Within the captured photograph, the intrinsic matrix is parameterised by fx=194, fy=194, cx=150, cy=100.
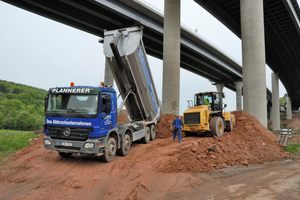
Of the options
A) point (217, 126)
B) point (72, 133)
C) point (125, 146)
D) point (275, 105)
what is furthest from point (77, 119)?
point (275, 105)

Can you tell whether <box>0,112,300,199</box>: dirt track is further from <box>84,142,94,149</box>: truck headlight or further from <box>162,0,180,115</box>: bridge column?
<box>162,0,180,115</box>: bridge column

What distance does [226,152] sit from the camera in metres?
7.89

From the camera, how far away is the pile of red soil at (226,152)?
666 cm

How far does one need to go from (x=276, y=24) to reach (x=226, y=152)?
26.9 meters

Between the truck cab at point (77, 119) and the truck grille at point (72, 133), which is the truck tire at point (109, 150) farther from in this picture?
the truck grille at point (72, 133)

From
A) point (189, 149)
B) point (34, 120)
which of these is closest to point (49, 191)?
point (189, 149)

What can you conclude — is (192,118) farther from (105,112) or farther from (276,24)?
(276,24)

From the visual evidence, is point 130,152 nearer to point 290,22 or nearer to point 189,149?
point 189,149

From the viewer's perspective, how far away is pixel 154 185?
5.32 meters

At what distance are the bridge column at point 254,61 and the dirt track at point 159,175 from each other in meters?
6.09

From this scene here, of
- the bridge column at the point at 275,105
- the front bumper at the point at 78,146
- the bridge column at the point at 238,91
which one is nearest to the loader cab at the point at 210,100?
the front bumper at the point at 78,146

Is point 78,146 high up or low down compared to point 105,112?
down

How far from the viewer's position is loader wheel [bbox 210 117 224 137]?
31.9 ft

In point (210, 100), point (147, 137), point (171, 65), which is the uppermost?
point (171, 65)
